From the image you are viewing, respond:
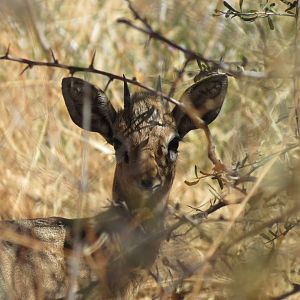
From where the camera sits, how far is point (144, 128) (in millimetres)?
5379

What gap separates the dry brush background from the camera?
394 centimetres

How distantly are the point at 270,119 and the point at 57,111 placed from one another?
110 inches

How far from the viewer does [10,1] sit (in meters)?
4.20

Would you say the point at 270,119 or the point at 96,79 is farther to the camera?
the point at 96,79

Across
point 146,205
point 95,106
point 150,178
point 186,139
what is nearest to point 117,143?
point 95,106

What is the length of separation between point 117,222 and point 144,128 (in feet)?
1.95

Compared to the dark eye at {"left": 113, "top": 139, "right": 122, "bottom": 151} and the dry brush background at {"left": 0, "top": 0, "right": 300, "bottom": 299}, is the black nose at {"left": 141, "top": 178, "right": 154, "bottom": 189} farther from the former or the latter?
the dark eye at {"left": 113, "top": 139, "right": 122, "bottom": 151}

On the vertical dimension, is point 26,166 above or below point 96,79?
below

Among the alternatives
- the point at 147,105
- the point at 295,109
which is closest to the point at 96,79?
the point at 147,105

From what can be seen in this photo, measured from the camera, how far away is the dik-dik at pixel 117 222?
196 inches

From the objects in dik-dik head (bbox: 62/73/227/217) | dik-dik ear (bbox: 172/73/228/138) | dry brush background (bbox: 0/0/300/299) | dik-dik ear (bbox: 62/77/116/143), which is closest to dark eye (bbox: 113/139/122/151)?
dik-dik head (bbox: 62/73/227/217)

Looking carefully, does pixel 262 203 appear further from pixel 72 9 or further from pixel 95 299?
pixel 72 9

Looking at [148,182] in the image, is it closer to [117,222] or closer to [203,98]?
[117,222]

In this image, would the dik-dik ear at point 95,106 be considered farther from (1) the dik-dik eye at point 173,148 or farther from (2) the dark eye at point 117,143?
(1) the dik-dik eye at point 173,148
